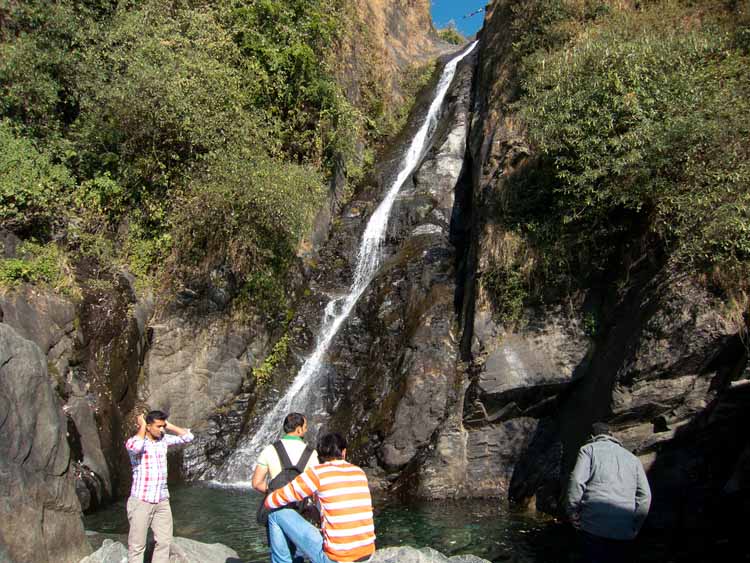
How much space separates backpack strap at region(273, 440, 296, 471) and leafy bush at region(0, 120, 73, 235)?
915cm

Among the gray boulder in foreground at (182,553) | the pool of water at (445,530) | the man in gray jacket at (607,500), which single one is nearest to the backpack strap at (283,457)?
the gray boulder in foreground at (182,553)

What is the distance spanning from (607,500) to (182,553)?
430 centimetres

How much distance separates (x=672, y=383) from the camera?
7.90 meters

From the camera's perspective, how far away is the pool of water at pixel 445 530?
7445mm

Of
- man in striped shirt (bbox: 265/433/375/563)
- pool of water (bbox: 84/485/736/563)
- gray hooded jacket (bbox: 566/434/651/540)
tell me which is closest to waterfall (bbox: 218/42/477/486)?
pool of water (bbox: 84/485/736/563)

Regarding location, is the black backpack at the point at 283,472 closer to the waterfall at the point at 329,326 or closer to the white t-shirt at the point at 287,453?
the white t-shirt at the point at 287,453

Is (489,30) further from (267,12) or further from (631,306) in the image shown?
(631,306)

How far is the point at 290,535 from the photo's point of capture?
4.66 metres

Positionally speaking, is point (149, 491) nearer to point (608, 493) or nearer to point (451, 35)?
point (608, 493)

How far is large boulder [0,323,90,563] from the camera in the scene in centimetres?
504

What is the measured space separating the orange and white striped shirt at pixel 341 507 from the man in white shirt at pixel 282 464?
52cm

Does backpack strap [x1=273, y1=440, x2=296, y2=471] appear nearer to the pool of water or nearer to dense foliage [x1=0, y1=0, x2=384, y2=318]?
the pool of water

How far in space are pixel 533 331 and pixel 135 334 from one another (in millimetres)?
7782

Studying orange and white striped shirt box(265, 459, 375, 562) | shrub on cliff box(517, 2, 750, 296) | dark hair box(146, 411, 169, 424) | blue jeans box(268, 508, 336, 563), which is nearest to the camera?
orange and white striped shirt box(265, 459, 375, 562)
